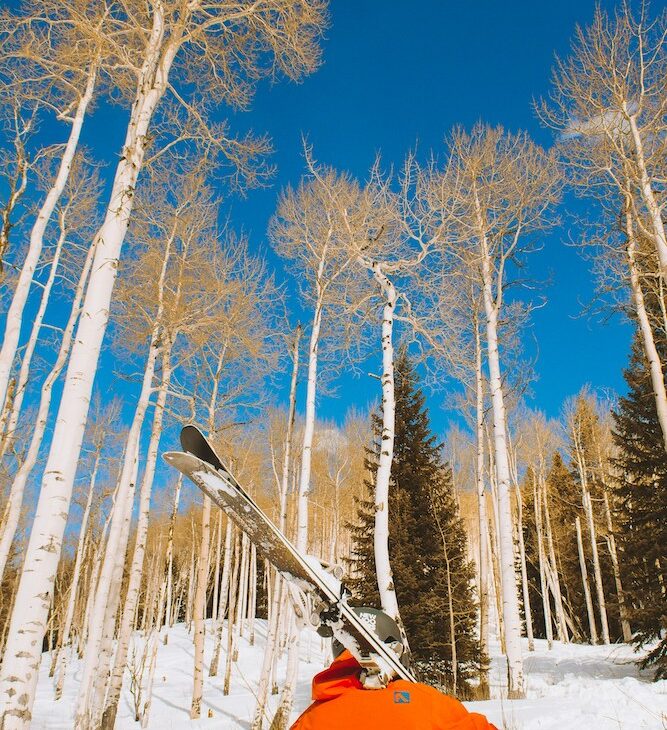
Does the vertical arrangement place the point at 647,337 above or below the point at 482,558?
above

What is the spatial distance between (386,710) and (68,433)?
3.42m

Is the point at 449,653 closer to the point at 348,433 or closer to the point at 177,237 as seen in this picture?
the point at 177,237

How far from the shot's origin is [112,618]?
8312 millimetres

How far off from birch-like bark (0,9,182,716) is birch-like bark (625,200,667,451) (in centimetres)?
779

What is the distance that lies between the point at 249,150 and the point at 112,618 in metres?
7.93

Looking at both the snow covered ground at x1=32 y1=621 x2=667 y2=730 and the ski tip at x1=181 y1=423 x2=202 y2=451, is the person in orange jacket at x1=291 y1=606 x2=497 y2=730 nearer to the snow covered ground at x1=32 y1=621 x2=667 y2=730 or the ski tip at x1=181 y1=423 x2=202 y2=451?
the snow covered ground at x1=32 y1=621 x2=667 y2=730

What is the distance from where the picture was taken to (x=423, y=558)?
11984 millimetres

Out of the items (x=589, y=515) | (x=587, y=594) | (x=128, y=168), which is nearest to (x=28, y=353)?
(x=128, y=168)

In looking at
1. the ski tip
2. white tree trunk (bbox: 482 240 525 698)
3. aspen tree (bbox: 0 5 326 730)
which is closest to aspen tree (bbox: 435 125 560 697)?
white tree trunk (bbox: 482 240 525 698)

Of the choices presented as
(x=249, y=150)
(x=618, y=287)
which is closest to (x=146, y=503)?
(x=249, y=150)

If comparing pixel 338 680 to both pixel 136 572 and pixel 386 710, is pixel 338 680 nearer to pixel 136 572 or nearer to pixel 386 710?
pixel 386 710

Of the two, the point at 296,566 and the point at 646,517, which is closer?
the point at 296,566

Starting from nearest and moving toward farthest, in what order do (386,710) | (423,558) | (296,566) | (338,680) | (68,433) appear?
(386,710)
(338,680)
(296,566)
(68,433)
(423,558)

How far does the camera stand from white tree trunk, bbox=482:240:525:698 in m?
7.55
